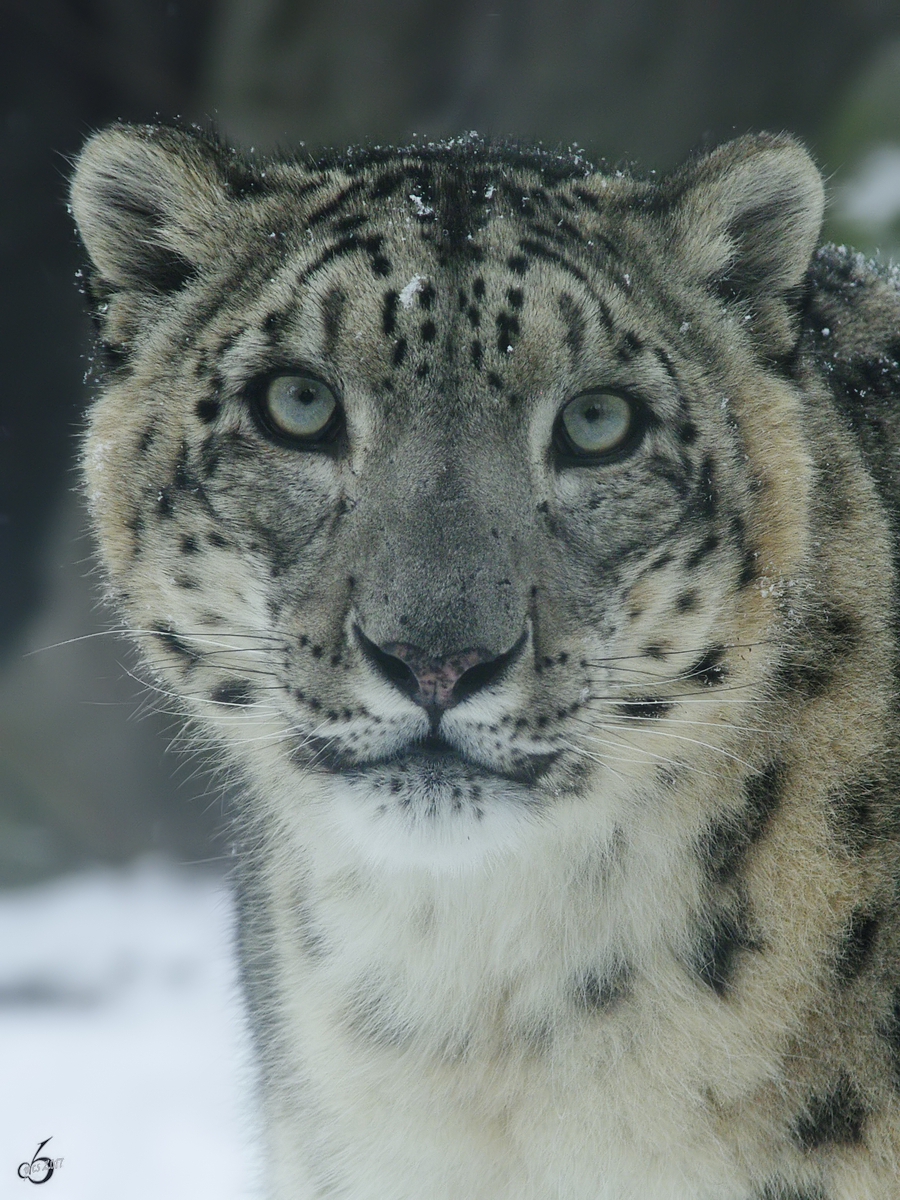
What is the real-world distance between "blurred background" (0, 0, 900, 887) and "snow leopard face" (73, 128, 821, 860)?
194 inches

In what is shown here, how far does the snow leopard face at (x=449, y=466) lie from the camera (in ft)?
6.62

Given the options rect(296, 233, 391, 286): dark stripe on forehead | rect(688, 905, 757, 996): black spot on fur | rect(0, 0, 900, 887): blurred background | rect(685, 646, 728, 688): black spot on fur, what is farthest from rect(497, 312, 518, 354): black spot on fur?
rect(0, 0, 900, 887): blurred background

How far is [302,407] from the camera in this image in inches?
88.4

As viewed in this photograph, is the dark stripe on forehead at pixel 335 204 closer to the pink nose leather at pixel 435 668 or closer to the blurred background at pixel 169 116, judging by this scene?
the pink nose leather at pixel 435 668

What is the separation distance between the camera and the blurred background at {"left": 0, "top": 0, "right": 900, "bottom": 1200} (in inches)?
290

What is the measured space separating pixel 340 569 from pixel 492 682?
34 cm

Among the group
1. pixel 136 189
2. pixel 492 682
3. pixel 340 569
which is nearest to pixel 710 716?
pixel 492 682

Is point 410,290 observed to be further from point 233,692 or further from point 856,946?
point 856,946

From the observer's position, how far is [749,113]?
26.0 feet

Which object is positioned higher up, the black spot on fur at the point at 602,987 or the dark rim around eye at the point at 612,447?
the dark rim around eye at the point at 612,447

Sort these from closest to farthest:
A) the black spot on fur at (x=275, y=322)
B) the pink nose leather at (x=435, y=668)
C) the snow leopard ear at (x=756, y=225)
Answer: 1. the pink nose leather at (x=435, y=668)
2. the black spot on fur at (x=275, y=322)
3. the snow leopard ear at (x=756, y=225)
